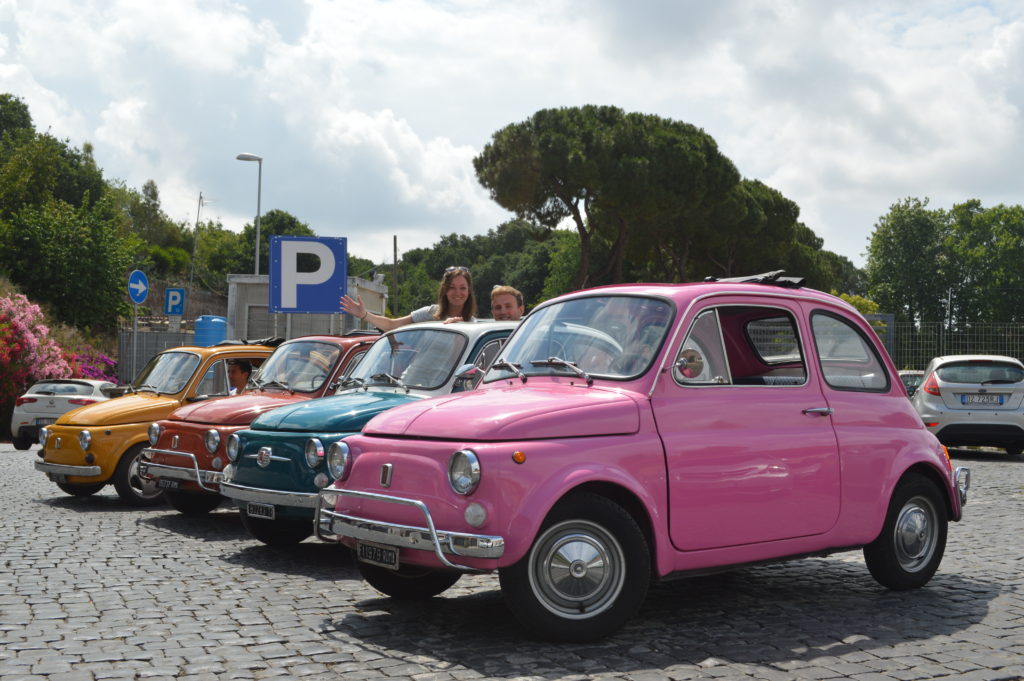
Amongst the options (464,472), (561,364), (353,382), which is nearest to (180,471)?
(353,382)

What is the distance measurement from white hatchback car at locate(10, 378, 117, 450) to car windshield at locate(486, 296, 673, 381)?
56.1ft

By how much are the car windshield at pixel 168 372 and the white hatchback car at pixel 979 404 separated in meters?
11.5

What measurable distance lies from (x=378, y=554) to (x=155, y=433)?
541 cm

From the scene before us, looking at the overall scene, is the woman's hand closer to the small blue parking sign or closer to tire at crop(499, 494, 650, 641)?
tire at crop(499, 494, 650, 641)

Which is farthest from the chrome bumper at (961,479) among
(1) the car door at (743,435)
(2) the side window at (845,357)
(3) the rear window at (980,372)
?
(3) the rear window at (980,372)

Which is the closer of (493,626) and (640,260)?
(493,626)

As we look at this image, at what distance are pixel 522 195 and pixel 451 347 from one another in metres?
36.7

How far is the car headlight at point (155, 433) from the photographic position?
1038 cm

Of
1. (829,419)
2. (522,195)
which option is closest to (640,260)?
(522,195)

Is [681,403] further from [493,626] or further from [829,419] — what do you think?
[493,626]

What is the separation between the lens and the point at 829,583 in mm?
7488

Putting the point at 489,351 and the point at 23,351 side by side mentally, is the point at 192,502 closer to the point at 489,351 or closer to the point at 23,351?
the point at 489,351

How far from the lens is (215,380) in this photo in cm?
1222

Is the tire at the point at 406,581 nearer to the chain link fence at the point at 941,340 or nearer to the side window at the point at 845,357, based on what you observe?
the side window at the point at 845,357
